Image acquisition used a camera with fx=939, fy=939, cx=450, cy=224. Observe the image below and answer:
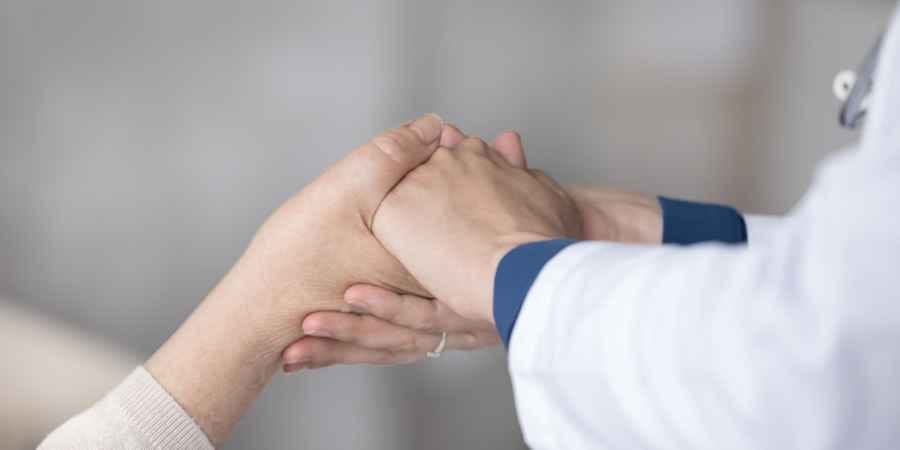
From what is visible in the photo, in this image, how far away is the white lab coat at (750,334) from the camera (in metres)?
0.48

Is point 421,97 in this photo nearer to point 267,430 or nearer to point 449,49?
point 449,49

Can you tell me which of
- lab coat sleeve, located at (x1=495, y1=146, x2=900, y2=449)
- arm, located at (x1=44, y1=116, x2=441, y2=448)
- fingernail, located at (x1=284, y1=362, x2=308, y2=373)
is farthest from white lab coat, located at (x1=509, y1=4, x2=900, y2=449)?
fingernail, located at (x1=284, y1=362, x2=308, y2=373)

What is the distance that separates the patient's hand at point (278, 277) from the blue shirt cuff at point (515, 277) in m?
0.30

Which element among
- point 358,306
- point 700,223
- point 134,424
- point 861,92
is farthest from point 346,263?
point 861,92

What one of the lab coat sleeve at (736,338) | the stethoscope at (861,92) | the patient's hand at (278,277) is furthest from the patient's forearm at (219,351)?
the stethoscope at (861,92)

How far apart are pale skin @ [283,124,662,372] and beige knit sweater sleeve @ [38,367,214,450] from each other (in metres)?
0.14

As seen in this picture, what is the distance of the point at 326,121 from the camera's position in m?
1.29

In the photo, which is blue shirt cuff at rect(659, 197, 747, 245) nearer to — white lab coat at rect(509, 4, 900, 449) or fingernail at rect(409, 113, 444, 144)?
fingernail at rect(409, 113, 444, 144)

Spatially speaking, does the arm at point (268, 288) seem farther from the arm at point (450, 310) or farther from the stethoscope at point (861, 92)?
the stethoscope at point (861, 92)

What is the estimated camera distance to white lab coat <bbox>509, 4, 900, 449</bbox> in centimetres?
48

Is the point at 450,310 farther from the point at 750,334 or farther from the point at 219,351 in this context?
the point at 750,334

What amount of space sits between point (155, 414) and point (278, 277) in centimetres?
18

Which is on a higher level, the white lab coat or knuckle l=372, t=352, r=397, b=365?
the white lab coat

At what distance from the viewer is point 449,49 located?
1.30 meters
